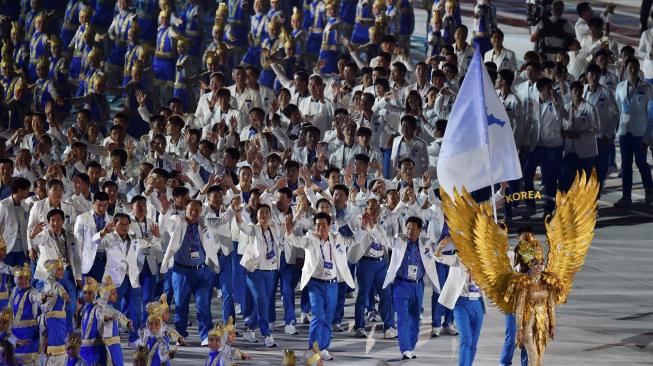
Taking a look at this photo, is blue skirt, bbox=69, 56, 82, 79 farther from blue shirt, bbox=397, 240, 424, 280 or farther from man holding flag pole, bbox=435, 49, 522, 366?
man holding flag pole, bbox=435, 49, 522, 366

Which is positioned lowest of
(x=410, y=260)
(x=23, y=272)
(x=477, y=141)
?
(x=23, y=272)

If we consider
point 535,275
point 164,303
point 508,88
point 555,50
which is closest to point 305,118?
point 508,88

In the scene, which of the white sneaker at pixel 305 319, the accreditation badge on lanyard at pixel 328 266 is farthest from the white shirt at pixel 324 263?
the white sneaker at pixel 305 319

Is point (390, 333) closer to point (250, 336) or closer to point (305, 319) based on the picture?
point (305, 319)

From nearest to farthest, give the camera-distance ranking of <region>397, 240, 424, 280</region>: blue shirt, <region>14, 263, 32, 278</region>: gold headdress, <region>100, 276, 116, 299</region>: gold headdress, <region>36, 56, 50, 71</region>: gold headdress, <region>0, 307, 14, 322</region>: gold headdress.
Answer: <region>0, 307, 14, 322</region>: gold headdress < <region>100, 276, 116, 299</region>: gold headdress < <region>14, 263, 32, 278</region>: gold headdress < <region>397, 240, 424, 280</region>: blue shirt < <region>36, 56, 50, 71</region>: gold headdress

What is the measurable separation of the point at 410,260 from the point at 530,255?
432 cm

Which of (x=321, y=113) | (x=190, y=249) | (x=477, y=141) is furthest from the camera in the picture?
(x=321, y=113)

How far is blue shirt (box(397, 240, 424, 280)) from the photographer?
2420 cm

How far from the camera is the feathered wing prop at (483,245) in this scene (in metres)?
19.4

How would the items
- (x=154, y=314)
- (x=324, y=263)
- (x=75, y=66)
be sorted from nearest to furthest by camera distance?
1. (x=154, y=314)
2. (x=324, y=263)
3. (x=75, y=66)

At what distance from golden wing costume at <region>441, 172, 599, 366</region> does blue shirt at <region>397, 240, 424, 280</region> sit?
4.17m

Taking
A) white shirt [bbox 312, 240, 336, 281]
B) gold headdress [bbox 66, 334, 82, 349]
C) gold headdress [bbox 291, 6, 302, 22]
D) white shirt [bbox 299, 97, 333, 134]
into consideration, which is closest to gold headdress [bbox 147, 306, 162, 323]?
gold headdress [bbox 66, 334, 82, 349]

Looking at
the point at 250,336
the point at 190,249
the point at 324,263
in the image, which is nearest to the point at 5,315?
the point at 190,249

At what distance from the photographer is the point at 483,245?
768 inches
